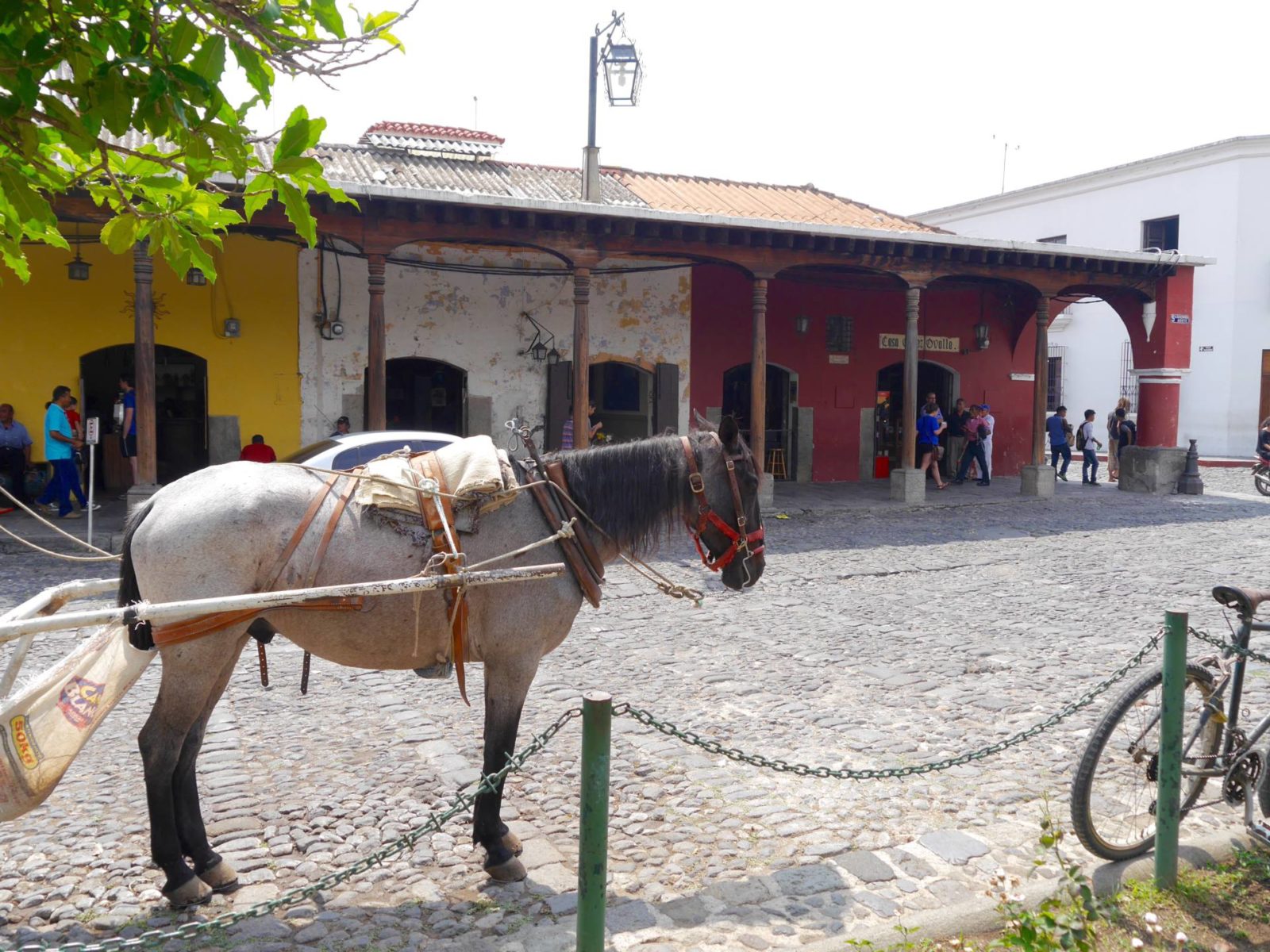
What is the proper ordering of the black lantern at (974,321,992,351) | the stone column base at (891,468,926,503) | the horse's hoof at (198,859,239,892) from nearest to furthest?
the horse's hoof at (198,859,239,892)
the stone column base at (891,468,926,503)
the black lantern at (974,321,992,351)

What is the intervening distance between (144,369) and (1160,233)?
86.5 ft

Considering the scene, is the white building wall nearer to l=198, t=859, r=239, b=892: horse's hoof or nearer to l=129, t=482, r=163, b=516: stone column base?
l=129, t=482, r=163, b=516: stone column base

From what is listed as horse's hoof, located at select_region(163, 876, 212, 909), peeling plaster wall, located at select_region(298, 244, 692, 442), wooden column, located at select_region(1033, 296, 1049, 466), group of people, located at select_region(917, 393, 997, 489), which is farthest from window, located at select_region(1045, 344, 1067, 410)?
horse's hoof, located at select_region(163, 876, 212, 909)

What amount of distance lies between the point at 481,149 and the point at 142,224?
1370cm

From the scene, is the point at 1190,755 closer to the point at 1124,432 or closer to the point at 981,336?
the point at 981,336

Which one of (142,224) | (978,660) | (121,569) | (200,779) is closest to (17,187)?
(142,224)

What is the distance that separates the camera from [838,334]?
17797 mm

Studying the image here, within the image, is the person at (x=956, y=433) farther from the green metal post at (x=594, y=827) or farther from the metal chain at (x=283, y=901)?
the green metal post at (x=594, y=827)

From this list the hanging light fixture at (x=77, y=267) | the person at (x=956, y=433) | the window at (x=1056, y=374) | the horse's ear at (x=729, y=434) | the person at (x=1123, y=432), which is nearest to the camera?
the horse's ear at (x=729, y=434)

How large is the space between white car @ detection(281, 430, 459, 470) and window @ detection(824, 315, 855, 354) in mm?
10066

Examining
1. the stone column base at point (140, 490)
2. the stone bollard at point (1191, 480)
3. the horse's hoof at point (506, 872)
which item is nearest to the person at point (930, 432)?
the stone bollard at point (1191, 480)

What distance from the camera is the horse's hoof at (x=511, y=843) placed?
3590 mm

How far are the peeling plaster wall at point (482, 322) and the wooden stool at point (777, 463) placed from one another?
1896 millimetres

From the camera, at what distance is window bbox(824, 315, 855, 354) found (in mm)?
17703
